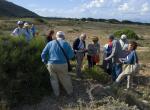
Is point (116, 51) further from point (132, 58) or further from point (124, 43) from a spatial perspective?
point (132, 58)

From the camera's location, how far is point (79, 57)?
46.3 ft

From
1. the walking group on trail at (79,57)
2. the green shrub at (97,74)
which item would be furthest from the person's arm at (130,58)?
the green shrub at (97,74)

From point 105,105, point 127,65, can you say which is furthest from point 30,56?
point 127,65

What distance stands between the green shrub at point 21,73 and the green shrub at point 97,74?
2093mm

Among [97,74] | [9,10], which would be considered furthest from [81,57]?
[9,10]

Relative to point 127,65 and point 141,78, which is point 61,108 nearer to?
point 127,65

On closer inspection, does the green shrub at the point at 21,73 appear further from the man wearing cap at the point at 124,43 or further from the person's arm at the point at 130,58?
the man wearing cap at the point at 124,43

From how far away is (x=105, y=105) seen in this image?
10.9 metres

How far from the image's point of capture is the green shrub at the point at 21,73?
10.9 metres

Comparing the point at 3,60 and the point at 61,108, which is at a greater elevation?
the point at 3,60

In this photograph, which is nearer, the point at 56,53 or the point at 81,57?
the point at 56,53

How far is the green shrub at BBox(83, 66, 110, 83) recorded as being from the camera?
528 inches

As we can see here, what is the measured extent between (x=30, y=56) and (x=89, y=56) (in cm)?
365

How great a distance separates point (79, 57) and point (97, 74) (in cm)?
105
